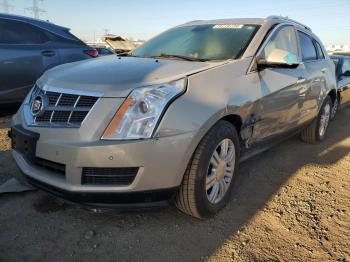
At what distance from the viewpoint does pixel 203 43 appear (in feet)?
12.3

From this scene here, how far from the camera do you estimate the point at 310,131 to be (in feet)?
17.5

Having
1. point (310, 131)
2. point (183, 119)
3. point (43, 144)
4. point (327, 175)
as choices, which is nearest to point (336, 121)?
point (310, 131)

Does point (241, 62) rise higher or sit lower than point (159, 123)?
higher

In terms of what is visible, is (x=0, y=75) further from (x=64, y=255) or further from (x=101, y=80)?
(x=64, y=255)

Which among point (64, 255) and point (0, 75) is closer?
point (64, 255)

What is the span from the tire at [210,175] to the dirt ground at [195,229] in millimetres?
143

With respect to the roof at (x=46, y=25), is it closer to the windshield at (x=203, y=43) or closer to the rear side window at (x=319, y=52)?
the windshield at (x=203, y=43)

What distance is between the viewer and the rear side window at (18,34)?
17.7 feet

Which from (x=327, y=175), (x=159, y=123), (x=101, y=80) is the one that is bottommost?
(x=327, y=175)

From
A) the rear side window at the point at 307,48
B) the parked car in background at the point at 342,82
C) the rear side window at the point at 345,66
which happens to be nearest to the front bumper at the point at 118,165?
the rear side window at the point at 307,48

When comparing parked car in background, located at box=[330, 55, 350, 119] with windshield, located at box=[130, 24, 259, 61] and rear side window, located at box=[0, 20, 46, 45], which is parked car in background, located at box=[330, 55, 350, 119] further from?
rear side window, located at box=[0, 20, 46, 45]

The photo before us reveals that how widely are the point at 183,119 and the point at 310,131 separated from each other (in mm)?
3364

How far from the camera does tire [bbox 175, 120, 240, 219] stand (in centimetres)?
269

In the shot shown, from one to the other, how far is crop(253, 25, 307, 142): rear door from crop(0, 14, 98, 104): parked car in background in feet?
11.0
